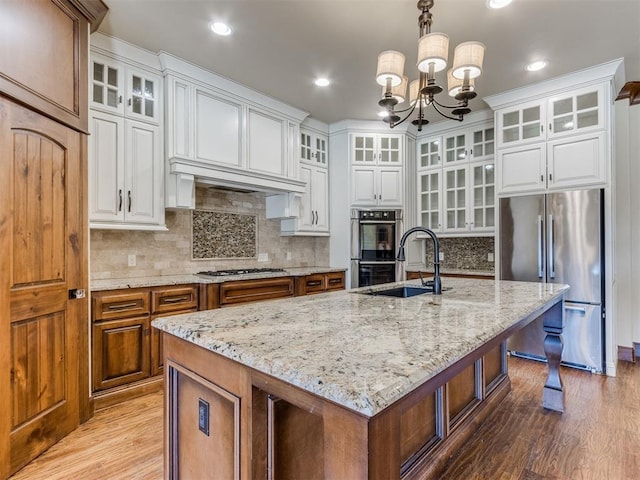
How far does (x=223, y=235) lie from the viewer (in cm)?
383

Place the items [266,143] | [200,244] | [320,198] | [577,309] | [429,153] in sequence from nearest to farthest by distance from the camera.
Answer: [577,309]
[200,244]
[266,143]
[320,198]
[429,153]

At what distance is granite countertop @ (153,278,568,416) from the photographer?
776mm

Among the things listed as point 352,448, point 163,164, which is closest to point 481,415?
point 352,448

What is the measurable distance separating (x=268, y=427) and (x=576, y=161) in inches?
144

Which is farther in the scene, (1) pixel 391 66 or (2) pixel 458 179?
(2) pixel 458 179

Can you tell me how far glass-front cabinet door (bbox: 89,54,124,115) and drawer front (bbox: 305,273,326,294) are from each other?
2404 mm

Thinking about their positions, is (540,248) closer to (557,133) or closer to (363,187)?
(557,133)

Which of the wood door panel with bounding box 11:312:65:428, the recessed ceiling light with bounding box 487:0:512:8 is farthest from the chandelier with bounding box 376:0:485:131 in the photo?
the wood door panel with bounding box 11:312:65:428

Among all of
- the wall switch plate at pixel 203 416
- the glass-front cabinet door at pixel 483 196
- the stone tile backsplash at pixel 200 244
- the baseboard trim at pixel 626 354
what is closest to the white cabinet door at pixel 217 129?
the stone tile backsplash at pixel 200 244

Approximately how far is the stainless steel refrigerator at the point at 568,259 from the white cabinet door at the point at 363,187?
1.64m

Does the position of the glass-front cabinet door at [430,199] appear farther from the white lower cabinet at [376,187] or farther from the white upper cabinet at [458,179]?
the white lower cabinet at [376,187]

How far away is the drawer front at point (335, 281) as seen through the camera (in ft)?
13.9

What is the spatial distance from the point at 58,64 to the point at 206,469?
95.4 inches

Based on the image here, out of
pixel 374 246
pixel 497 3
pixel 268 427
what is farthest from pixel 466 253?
pixel 268 427
